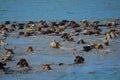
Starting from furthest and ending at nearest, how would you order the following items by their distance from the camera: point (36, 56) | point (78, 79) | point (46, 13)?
point (46, 13) < point (36, 56) < point (78, 79)

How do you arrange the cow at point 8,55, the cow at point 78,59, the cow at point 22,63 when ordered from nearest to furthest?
the cow at point 22,63, the cow at point 78,59, the cow at point 8,55

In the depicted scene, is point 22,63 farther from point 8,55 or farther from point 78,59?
point 78,59

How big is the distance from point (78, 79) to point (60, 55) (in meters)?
3.16

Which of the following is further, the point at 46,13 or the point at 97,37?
the point at 46,13

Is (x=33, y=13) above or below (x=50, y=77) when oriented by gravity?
above

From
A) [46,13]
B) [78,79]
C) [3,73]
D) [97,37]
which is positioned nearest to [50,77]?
[78,79]

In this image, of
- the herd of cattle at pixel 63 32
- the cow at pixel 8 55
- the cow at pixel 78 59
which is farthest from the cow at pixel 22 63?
the cow at pixel 78 59

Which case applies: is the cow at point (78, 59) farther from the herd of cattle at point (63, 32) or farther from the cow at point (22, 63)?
the cow at point (22, 63)

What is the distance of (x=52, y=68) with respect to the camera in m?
12.0

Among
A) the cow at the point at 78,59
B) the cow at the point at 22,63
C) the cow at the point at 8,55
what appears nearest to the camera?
the cow at the point at 22,63

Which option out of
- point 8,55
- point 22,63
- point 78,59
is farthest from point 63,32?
point 22,63

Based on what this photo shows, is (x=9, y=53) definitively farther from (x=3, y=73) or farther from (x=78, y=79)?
(x=78, y=79)

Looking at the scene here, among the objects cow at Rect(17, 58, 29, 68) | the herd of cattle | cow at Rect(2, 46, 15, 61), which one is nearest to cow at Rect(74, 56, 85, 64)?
the herd of cattle

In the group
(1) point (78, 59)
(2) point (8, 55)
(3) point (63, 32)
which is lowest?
(1) point (78, 59)
